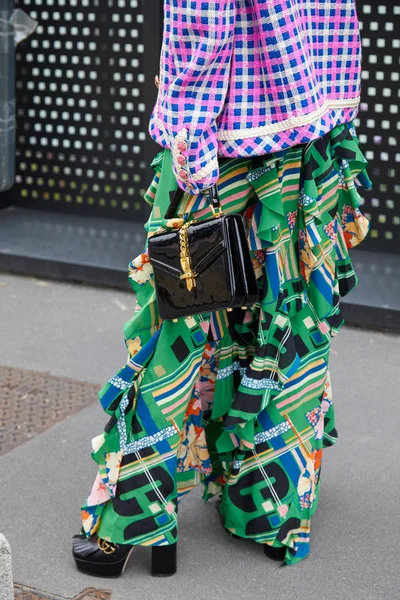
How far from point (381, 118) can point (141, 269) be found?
315cm

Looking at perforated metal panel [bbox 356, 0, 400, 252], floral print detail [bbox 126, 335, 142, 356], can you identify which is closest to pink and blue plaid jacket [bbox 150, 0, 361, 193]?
floral print detail [bbox 126, 335, 142, 356]

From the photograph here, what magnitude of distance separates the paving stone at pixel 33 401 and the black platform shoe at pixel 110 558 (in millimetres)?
874

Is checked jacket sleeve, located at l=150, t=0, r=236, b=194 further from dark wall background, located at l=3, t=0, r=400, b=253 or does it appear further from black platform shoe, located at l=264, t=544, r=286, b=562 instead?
dark wall background, located at l=3, t=0, r=400, b=253

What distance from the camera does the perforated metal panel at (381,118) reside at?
5.50 metres

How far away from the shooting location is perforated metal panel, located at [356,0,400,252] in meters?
5.50

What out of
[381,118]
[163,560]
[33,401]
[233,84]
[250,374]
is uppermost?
[233,84]

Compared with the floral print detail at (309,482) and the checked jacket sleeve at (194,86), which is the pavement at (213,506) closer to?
the floral print detail at (309,482)

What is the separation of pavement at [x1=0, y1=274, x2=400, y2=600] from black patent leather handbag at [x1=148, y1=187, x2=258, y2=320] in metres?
0.82

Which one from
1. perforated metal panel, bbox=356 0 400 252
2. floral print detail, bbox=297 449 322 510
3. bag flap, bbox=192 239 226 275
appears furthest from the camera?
perforated metal panel, bbox=356 0 400 252

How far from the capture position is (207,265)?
105 inches

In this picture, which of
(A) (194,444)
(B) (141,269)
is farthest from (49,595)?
(B) (141,269)

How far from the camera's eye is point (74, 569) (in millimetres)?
3000

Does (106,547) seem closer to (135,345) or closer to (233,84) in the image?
(135,345)

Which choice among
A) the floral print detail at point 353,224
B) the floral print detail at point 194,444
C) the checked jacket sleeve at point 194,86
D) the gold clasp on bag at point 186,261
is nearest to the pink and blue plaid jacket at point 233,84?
the checked jacket sleeve at point 194,86
